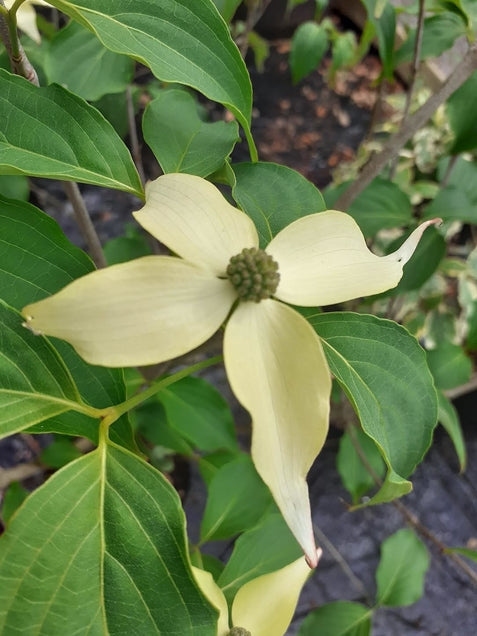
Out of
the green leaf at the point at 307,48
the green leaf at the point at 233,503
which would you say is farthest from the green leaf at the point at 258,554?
the green leaf at the point at 307,48

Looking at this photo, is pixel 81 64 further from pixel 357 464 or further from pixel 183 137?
pixel 357 464

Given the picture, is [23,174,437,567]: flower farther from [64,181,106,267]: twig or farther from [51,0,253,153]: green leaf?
[64,181,106,267]: twig

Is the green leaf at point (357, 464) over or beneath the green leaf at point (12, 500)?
beneath

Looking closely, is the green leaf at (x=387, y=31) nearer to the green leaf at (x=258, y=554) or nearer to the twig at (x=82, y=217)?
the twig at (x=82, y=217)

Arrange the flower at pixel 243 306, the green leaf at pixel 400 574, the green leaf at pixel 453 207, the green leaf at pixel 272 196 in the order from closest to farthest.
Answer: the flower at pixel 243 306, the green leaf at pixel 272 196, the green leaf at pixel 453 207, the green leaf at pixel 400 574

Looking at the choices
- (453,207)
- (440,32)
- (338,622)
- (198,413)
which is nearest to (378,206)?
(453,207)

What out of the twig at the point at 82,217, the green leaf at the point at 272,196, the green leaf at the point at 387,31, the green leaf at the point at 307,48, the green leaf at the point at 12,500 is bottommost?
the green leaf at the point at 12,500

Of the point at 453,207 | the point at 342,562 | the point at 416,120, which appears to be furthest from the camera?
the point at 342,562

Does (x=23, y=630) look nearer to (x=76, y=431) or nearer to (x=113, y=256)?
(x=76, y=431)
